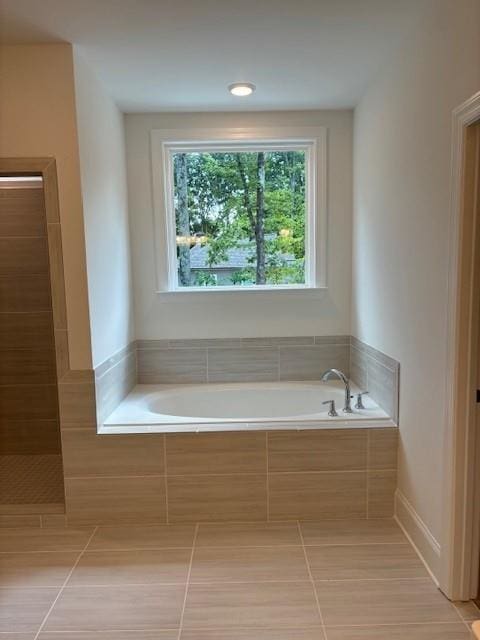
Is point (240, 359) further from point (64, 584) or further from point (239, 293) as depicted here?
point (64, 584)

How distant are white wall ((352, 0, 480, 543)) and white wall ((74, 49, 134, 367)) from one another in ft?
5.34

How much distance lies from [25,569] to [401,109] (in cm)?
291

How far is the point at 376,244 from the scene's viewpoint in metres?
2.58

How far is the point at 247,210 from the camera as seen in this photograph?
324 cm

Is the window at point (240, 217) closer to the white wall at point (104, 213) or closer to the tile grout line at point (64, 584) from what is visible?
the white wall at point (104, 213)

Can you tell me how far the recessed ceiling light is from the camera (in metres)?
2.52

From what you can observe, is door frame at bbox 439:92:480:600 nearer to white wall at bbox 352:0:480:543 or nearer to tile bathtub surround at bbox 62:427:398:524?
white wall at bbox 352:0:480:543

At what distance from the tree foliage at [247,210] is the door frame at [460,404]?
5.48ft

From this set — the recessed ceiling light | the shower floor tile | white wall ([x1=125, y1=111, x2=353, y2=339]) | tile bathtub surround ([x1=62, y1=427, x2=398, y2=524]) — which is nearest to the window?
white wall ([x1=125, y1=111, x2=353, y2=339])

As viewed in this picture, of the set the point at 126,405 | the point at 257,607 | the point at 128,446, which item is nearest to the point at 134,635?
the point at 257,607

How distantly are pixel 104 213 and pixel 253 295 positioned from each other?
121cm

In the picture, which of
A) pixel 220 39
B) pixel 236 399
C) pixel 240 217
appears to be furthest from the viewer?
pixel 240 217

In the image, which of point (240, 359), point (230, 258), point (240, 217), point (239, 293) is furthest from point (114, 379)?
point (240, 217)

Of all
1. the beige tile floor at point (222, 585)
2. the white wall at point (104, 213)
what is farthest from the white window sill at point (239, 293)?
the beige tile floor at point (222, 585)
